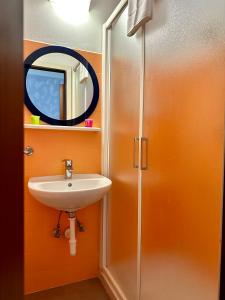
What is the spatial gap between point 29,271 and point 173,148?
56.4 inches

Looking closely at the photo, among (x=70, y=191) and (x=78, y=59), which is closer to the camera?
(x=70, y=191)

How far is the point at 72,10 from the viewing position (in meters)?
1.64

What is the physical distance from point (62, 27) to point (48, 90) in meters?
0.52

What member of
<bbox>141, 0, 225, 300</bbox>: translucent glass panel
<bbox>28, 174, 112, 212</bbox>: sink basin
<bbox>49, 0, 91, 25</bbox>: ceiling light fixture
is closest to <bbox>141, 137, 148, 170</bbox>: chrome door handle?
<bbox>141, 0, 225, 300</bbox>: translucent glass panel

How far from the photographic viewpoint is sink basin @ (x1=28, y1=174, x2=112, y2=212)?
124 cm

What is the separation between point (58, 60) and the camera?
63.3 inches

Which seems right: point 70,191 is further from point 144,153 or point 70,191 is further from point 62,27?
point 62,27

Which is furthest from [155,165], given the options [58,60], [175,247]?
[58,60]

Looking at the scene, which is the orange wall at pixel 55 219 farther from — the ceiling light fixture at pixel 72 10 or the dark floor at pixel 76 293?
the ceiling light fixture at pixel 72 10

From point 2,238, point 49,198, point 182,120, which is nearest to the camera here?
point 2,238

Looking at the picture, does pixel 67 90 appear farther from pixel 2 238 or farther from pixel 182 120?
pixel 2 238

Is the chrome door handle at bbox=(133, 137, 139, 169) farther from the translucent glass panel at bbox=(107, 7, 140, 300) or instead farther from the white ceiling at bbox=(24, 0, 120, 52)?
the white ceiling at bbox=(24, 0, 120, 52)

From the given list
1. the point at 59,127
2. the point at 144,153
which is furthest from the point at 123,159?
the point at 59,127

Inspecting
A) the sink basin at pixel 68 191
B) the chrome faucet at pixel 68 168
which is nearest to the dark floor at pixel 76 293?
the sink basin at pixel 68 191
